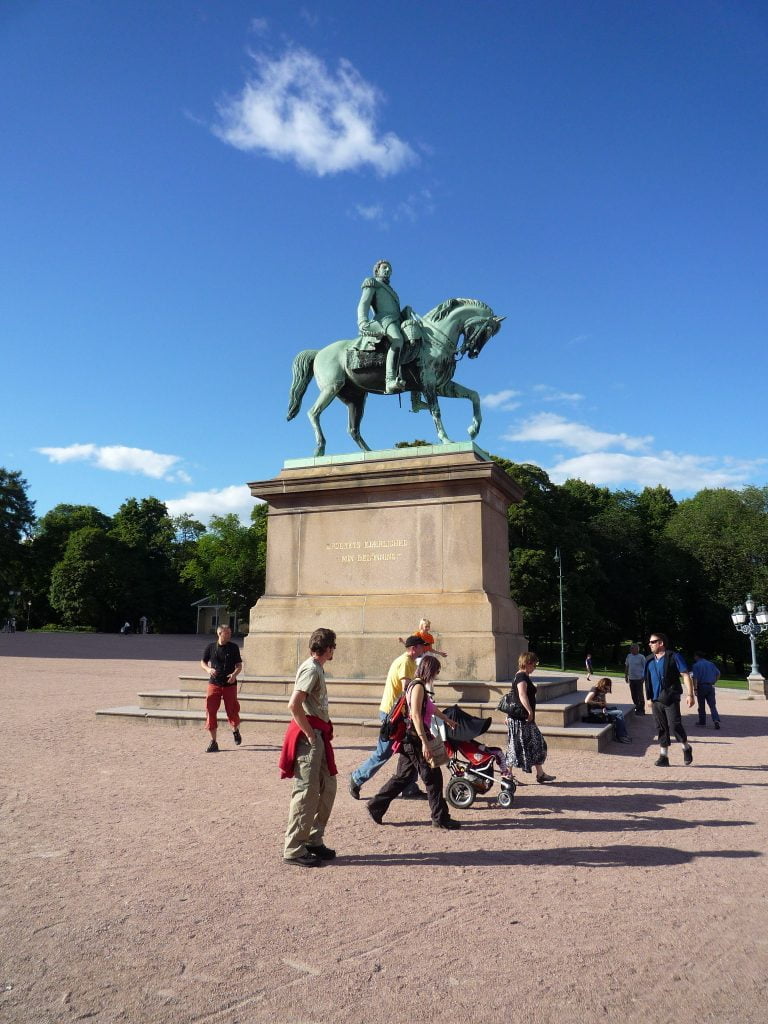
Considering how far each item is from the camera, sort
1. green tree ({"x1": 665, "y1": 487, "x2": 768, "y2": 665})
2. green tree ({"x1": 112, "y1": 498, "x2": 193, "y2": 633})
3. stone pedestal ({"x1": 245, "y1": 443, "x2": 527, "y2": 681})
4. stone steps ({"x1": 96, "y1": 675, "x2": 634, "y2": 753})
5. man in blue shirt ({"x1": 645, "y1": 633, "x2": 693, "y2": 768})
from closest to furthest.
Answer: man in blue shirt ({"x1": 645, "y1": 633, "x2": 693, "y2": 768}) < stone steps ({"x1": 96, "y1": 675, "x2": 634, "y2": 753}) < stone pedestal ({"x1": 245, "y1": 443, "x2": 527, "y2": 681}) < green tree ({"x1": 665, "y1": 487, "x2": 768, "y2": 665}) < green tree ({"x1": 112, "y1": 498, "x2": 193, "y2": 633})

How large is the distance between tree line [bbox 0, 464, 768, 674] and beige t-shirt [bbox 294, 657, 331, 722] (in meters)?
32.4

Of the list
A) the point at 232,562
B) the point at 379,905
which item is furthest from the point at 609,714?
the point at 232,562

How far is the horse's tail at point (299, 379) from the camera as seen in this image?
15961 mm

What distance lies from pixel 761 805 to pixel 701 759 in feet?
10.1

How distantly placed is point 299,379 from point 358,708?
7413mm

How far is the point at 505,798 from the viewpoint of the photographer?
283 inches

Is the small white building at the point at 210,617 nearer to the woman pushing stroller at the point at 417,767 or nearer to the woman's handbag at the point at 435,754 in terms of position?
the woman pushing stroller at the point at 417,767

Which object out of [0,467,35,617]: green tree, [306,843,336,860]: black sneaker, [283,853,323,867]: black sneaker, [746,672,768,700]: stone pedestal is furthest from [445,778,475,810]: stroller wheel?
[0,467,35,617]: green tree

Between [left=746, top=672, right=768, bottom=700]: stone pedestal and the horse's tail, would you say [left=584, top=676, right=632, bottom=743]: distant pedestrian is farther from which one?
[left=746, top=672, right=768, bottom=700]: stone pedestal

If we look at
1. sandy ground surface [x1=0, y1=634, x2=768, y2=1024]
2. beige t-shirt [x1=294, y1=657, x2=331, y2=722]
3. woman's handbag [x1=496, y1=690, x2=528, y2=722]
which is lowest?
sandy ground surface [x1=0, y1=634, x2=768, y2=1024]

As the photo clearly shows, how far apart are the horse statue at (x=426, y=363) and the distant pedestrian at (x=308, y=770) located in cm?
931

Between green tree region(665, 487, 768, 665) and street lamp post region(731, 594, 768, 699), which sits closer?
street lamp post region(731, 594, 768, 699)

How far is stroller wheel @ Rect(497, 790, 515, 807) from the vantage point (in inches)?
282

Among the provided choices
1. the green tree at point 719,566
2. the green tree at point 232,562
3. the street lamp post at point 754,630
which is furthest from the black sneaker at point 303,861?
the green tree at point 232,562
